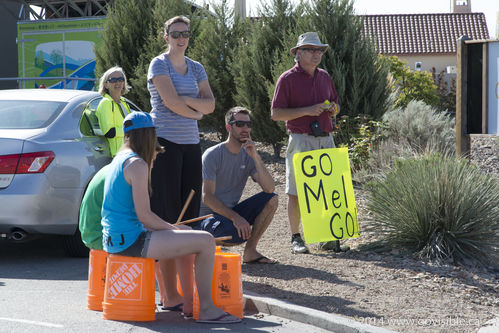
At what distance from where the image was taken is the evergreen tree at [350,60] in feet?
37.8

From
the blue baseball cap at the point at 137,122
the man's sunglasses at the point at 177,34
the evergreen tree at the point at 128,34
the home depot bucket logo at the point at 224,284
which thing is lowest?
the home depot bucket logo at the point at 224,284

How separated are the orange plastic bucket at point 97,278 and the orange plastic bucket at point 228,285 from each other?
2.15 ft

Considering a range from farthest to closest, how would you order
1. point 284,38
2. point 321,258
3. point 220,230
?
point 284,38 < point 321,258 < point 220,230

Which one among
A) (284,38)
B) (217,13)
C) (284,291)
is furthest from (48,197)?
(217,13)

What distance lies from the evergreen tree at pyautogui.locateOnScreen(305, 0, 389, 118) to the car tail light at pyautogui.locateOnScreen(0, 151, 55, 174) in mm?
6356

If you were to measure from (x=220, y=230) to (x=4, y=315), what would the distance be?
6.19 ft

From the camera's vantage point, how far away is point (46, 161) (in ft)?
20.0

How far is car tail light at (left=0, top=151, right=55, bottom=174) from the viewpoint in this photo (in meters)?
5.99

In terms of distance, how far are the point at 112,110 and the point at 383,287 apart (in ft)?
10.2

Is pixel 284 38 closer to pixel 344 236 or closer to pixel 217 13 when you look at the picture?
pixel 217 13

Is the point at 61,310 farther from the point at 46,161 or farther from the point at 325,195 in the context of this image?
the point at 325,195

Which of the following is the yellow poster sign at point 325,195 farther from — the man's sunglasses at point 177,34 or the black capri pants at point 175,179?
the man's sunglasses at point 177,34

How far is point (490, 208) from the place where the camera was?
655 cm

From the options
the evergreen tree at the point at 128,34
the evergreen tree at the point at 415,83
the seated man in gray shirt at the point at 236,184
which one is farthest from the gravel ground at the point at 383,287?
the evergreen tree at the point at 415,83
